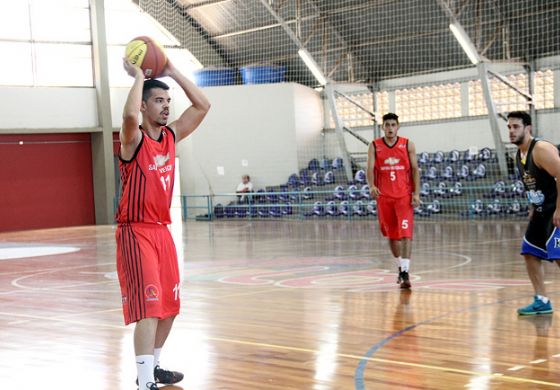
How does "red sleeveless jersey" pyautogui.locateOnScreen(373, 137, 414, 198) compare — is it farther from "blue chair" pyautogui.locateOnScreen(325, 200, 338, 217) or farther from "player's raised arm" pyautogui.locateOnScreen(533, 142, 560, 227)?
"blue chair" pyautogui.locateOnScreen(325, 200, 338, 217)

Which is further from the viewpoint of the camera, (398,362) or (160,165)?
(398,362)

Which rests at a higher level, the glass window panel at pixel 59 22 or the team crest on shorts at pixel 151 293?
the glass window panel at pixel 59 22

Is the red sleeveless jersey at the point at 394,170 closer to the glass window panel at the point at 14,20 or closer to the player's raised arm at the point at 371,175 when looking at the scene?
the player's raised arm at the point at 371,175

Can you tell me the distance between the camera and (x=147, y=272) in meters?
4.86

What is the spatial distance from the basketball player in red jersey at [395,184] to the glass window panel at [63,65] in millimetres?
20223

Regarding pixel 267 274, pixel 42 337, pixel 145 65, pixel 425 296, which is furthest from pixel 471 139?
pixel 145 65

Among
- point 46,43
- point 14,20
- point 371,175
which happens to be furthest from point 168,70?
point 46,43

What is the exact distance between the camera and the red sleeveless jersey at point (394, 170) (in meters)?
9.86

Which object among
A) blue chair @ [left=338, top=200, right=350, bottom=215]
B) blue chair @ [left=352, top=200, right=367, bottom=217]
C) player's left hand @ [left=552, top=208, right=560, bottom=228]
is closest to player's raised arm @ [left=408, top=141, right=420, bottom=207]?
player's left hand @ [left=552, top=208, right=560, bottom=228]

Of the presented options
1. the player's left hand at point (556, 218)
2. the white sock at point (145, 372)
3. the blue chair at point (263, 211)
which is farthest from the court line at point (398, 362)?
the blue chair at point (263, 211)

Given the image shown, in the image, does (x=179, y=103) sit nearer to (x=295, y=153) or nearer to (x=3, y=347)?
(x=295, y=153)

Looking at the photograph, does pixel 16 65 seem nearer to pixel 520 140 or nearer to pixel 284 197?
pixel 284 197

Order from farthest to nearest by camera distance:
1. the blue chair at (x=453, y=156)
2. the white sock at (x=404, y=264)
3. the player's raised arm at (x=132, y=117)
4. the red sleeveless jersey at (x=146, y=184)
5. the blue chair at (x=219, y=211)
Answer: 1. the blue chair at (x=219, y=211)
2. the blue chair at (x=453, y=156)
3. the white sock at (x=404, y=264)
4. the red sleeveless jersey at (x=146, y=184)
5. the player's raised arm at (x=132, y=117)

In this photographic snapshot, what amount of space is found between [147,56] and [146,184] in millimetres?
723
